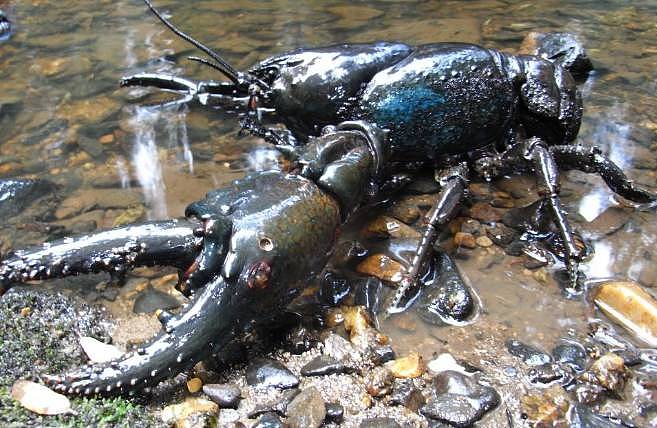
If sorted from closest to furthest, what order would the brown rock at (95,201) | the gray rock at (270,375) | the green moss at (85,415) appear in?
Result: 1. the green moss at (85,415)
2. the gray rock at (270,375)
3. the brown rock at (95,201)

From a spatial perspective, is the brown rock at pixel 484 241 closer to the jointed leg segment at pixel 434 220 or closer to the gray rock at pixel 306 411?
the jointed leg segment at pixel 434 220

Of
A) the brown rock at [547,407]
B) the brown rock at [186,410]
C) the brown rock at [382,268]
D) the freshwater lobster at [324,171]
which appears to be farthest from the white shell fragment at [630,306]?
the brown rock at [186,410]

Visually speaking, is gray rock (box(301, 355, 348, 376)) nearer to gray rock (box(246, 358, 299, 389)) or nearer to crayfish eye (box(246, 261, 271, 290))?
gray rock (box(246, 358, 299, 389))

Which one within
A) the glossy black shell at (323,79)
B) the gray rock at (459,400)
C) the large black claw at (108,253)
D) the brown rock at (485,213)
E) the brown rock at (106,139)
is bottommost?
the gray rock at (459,400)

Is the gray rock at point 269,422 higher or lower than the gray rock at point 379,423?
higher

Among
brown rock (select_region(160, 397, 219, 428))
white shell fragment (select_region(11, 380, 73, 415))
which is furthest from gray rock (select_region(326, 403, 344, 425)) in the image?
white shell fragment (select_region(11, 380, 73, 415))

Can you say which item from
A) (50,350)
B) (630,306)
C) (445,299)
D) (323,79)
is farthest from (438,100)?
(50,350)
